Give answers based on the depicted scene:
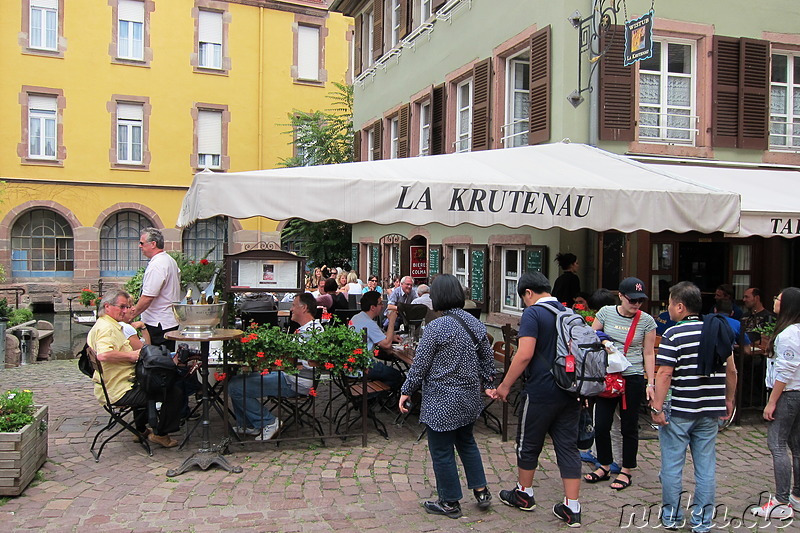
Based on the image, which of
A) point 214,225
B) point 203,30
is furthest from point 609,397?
point 203,30

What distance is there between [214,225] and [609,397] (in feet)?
69.0

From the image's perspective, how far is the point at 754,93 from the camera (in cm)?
1004

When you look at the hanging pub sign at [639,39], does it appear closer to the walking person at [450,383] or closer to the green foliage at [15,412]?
the walking person at [450,383]

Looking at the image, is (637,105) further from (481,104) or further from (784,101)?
(784,101)

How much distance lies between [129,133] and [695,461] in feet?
74.5

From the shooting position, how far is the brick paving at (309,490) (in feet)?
14.2

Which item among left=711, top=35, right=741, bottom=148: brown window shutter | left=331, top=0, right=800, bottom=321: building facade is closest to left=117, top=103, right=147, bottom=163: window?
left=331, top=0, right=800, bottom=321: building facade

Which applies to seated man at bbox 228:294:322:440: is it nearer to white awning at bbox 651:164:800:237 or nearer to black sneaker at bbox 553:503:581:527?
black sneaker at bbox 553:503:581:527

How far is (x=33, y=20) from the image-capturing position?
21.7 metres

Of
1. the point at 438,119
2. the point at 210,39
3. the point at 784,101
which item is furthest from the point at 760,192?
the point at 210,39

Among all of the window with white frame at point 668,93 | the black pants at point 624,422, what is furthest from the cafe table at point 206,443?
the window with white frame at point 668,93

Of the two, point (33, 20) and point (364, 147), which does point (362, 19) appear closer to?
point (364, 147)

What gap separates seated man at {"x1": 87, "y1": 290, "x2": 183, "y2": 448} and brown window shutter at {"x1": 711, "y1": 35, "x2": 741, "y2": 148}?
8460mm

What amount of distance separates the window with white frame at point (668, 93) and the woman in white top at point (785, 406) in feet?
19.0
